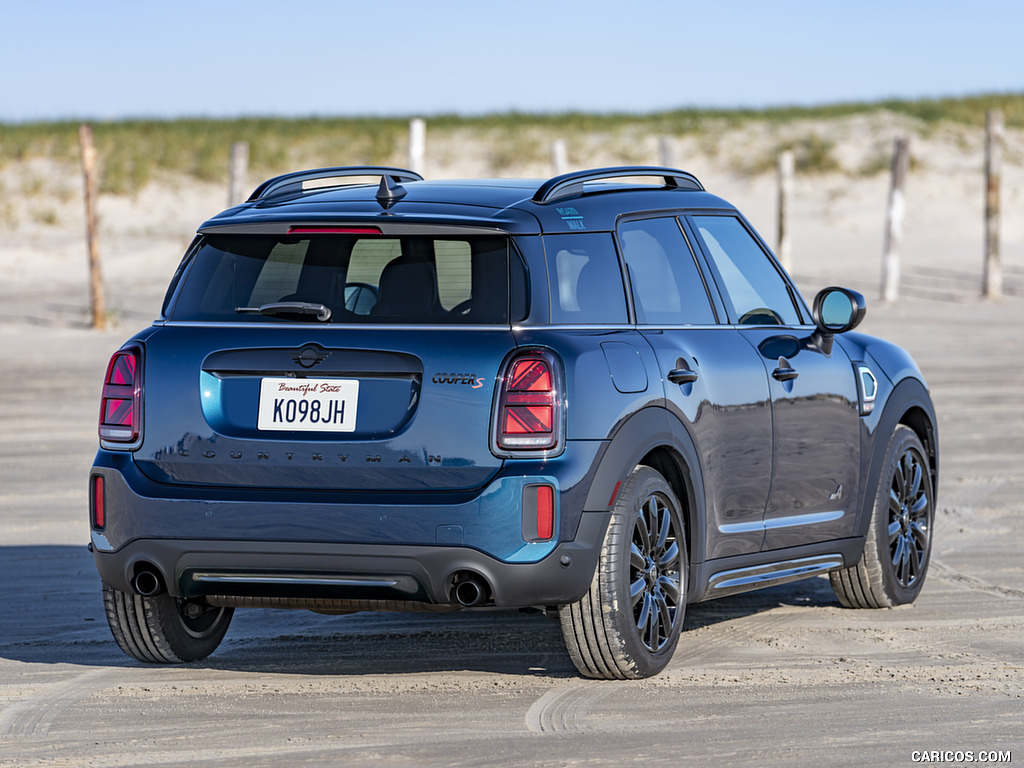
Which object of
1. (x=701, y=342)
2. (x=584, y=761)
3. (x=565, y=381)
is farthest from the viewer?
(x=701, y=342)

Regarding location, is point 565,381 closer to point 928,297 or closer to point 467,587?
point 467,587

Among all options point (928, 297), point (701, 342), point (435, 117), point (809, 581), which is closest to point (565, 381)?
point (701, 342)

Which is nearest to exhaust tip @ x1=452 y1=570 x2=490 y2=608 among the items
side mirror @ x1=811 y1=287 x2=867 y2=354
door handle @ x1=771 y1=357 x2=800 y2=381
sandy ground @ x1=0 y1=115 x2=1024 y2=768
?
sandy ground @ x1=0 y1=115 x2=1024 y2=768

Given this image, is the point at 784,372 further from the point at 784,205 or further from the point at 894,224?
the point at 894,224

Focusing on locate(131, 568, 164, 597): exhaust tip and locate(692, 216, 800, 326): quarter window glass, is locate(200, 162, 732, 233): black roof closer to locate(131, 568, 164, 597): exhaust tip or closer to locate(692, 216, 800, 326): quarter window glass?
locate(692, 216, 800, 326): quarter window glass

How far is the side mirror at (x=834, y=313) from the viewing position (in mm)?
7391

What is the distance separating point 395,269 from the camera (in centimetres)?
604

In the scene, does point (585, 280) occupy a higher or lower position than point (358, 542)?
higher

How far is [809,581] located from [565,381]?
143 inches

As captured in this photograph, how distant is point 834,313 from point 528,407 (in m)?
2.24

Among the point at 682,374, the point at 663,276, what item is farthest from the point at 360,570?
the point at 663,276

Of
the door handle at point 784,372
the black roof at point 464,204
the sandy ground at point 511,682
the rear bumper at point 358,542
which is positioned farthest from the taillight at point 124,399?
the door handle at point 784,372

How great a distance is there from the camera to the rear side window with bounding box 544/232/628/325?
600 cm

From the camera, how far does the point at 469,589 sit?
18.9ft
